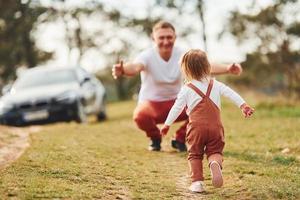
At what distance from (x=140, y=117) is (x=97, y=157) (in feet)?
4.23

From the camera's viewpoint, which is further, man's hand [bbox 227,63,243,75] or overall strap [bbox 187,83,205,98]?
man's hand [bbox 227,63,243,75]

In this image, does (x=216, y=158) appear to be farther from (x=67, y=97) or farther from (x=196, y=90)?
(x=67, y=97)

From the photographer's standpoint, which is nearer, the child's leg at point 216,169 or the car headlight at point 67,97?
the child's leg at point 216,169

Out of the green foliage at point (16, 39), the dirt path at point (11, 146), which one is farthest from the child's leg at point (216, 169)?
the green foliage at point (16, 39)

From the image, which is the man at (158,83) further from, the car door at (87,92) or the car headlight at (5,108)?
the car door at (87,92)

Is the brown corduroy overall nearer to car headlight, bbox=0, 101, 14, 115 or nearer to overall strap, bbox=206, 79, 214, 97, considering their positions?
overall strap, bbox=206, 79, 214, 97

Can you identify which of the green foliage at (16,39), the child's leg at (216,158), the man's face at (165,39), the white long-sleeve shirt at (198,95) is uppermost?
the green foliage at (16,39)

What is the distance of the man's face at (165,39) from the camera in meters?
8.06

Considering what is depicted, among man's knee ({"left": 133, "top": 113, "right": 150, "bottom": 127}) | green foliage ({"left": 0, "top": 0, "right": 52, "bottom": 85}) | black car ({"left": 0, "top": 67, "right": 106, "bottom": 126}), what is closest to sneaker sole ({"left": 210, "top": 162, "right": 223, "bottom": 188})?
man's knee ({"left": 133, "top": 113, "right": 150, "bottom": 127})

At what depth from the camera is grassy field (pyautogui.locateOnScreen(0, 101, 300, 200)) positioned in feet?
16.4

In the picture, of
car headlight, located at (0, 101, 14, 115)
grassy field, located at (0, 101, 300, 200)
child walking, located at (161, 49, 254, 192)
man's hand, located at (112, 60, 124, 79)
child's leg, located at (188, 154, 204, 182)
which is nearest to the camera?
grassy field, located at (0, 101, 300, 200)

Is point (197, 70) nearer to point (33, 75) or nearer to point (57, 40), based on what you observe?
point (33, 75)

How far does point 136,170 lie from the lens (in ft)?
21.0

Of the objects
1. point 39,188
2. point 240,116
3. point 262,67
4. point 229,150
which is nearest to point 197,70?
point 39,188
